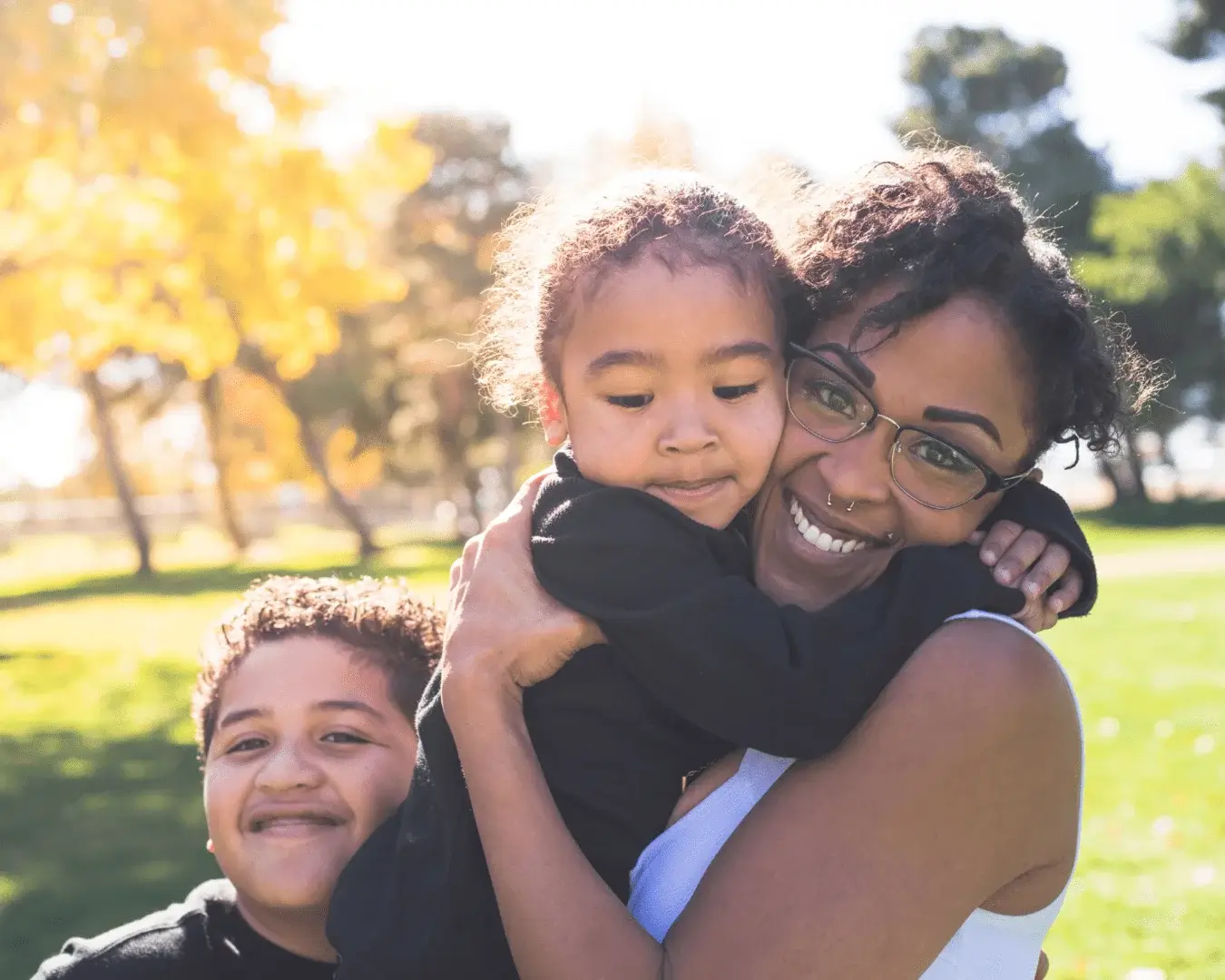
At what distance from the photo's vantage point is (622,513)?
7.28ft

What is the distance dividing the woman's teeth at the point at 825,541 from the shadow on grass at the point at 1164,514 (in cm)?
3348

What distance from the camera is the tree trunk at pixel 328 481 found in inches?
1124

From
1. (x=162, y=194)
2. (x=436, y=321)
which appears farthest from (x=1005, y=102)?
(x=162, y=194)

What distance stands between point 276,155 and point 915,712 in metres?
10.1

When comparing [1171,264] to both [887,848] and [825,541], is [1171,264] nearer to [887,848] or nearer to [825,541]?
[825,541]

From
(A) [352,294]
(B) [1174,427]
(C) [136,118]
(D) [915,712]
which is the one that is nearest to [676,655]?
(D) [915,712]

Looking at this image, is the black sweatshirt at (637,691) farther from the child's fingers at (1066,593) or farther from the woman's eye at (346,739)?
the woman's eye at (346,739)

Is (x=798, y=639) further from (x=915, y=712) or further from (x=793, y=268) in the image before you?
(x=793, y=268)

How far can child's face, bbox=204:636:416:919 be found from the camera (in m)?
2.63

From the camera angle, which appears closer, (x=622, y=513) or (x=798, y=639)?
(x=798, y=639)

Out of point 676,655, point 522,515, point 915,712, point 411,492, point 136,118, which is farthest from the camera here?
point 411,492

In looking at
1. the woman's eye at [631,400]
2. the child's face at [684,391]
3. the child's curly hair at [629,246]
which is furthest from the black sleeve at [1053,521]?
the woman's eye at [631,400]

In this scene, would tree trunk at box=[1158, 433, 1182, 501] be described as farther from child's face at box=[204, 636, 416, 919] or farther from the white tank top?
the white tank top

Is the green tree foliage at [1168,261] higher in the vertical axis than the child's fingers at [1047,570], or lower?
higher
